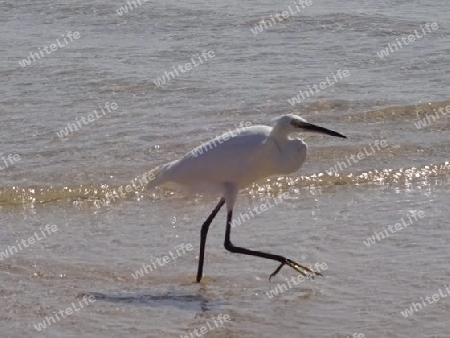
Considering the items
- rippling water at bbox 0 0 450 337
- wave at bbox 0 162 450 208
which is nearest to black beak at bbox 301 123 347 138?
rippling water at bbox 0 0 450 337

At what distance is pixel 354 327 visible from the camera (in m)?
6.33

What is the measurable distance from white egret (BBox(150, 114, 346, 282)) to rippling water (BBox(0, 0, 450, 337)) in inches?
19.9

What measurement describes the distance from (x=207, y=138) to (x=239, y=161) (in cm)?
335

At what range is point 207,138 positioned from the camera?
11.2 meters

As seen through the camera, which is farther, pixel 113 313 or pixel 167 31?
pixel 167 31

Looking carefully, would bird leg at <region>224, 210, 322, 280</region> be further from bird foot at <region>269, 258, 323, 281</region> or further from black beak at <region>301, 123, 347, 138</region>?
black beak at <region>301, 123, 347, 138</region>

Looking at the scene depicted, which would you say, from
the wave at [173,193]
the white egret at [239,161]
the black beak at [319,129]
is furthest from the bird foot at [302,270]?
the wave at [173,193]

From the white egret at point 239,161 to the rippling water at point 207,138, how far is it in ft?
1.66

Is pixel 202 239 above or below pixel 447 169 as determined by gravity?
above

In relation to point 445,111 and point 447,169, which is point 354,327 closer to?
point 447,169

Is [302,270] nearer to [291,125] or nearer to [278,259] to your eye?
[278,259]

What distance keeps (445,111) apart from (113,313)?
244 inches

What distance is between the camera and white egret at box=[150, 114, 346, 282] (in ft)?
25.7

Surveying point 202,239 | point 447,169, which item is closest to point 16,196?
point 202,239
